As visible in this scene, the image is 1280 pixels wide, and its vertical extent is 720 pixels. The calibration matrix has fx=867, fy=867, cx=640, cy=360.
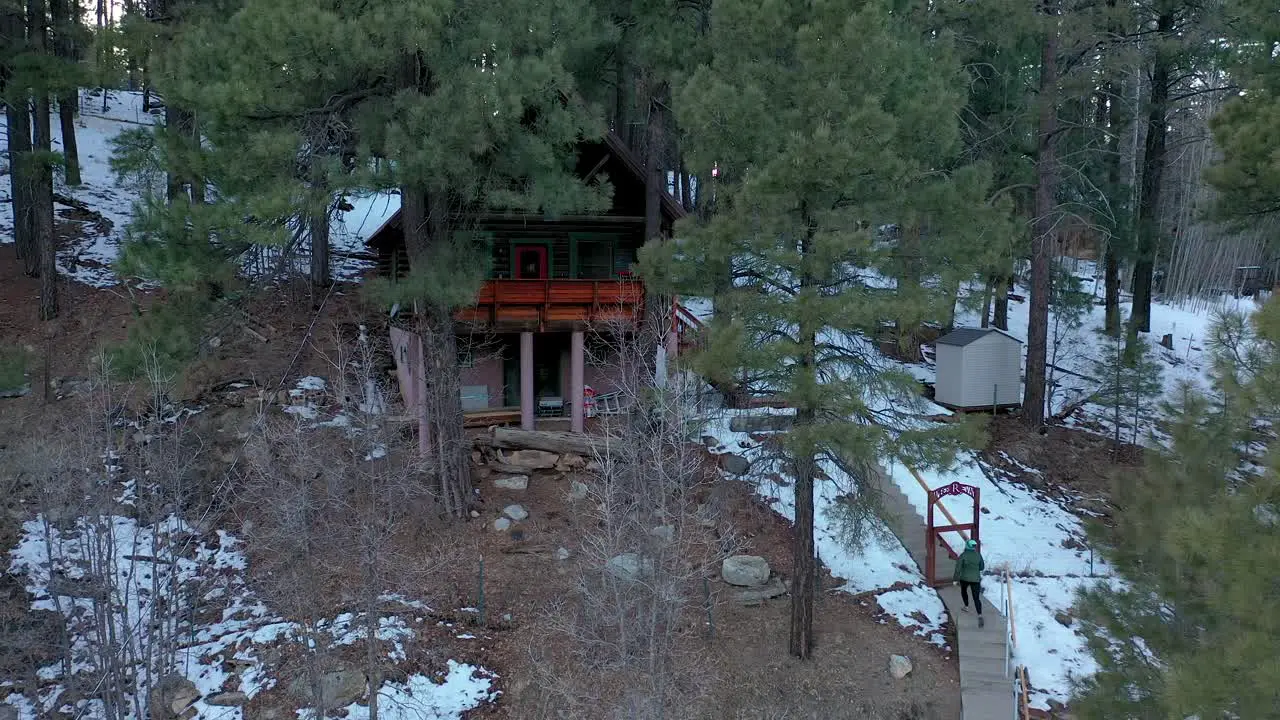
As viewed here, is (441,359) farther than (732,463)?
No

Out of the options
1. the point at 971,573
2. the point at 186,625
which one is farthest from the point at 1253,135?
the point at 186,625

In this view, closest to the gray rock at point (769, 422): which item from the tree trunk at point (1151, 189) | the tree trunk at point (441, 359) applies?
the tree trunk at point (441, 359)

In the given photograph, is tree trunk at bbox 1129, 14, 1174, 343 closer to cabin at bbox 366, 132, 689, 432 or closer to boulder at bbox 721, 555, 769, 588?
cabin at bbox 366, 132, 689, 432

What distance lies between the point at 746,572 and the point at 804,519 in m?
2.19

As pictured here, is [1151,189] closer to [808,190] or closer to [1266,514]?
[808,190]

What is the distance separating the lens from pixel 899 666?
11.4 meters

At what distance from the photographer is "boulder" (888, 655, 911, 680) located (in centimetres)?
1134

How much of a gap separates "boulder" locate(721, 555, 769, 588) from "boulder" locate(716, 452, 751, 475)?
2.75m

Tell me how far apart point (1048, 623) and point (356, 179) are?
1153 cm

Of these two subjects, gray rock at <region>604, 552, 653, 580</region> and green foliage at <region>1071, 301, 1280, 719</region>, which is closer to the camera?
green foliage at <region>1071, 301, 1280, 719</region>

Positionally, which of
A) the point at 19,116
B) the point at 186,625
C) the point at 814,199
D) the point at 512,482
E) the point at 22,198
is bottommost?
the point at 186,625

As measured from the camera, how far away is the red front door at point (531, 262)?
59.7 feet

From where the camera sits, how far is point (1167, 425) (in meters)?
7.23

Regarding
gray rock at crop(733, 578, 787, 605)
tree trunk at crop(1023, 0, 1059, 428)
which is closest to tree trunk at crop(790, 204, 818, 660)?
gray rock at crop(733, 578, 787, 605)
